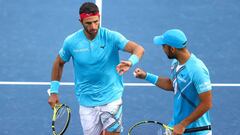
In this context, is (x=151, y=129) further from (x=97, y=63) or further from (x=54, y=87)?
(x=54, y=87)

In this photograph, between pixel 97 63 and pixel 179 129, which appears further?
pixel 97 63

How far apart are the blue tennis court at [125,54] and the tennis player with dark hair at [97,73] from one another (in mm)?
1610

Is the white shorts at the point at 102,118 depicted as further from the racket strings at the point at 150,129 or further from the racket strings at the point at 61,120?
the racket strings at the point at 150,129

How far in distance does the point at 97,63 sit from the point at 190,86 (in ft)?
4.93

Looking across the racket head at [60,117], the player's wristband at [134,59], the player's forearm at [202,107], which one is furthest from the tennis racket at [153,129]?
the racket head at [60,117]

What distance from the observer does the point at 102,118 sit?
771 cm

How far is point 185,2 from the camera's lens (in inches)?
518

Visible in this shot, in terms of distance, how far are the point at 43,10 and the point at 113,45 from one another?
18.4 ft

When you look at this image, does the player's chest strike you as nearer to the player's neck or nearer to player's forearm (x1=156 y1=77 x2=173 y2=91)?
player's forearm (x1=156 y1=77 x2=173 y2=91)

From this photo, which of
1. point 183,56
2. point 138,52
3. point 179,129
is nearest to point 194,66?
point 183,56

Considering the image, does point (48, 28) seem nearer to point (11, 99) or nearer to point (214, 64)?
point (11, 99)

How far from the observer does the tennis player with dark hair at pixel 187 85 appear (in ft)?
20.9

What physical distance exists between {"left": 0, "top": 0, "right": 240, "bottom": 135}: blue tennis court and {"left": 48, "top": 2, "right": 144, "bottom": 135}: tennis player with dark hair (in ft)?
5.28

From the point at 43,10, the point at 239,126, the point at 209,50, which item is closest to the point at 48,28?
the point at 43,10
